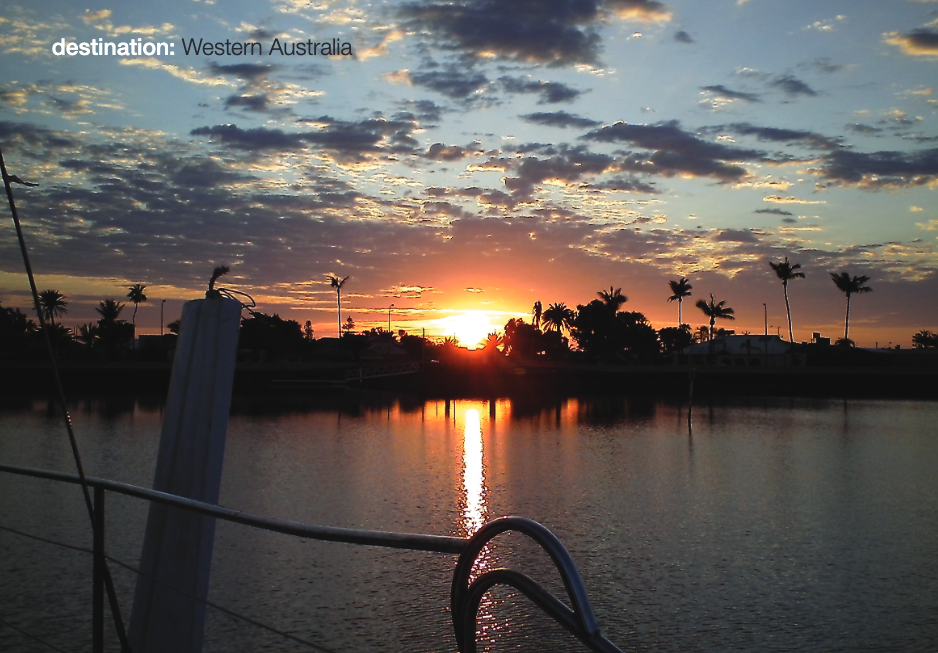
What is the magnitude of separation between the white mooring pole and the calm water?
8.70m

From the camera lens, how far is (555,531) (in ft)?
65.1

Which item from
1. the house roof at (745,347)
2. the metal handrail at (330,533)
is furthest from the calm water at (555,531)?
the house roof at (745,347)

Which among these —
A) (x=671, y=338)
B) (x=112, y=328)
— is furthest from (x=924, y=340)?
(x=112, y=328)

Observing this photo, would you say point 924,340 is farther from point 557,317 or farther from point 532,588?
point 532,588

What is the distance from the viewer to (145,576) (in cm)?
431

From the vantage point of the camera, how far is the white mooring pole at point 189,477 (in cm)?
424

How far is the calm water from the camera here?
13.3m

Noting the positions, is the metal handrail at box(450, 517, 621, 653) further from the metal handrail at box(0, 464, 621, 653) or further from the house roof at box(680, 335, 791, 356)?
the house roof at box(680, 335, 791, 356)

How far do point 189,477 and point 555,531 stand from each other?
1653cm

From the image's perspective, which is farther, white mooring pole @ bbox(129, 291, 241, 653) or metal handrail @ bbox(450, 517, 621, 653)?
white mooring pole @ bbox(129, 291, 241, 653)

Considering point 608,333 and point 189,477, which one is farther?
point 608,333

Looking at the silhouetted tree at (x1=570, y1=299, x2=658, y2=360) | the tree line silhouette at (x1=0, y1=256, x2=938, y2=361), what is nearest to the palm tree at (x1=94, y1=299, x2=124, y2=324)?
the tree line silhouette at (x1=0, y1=256, x2=938, y2=361)

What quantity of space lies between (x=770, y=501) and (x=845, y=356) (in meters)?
97.5

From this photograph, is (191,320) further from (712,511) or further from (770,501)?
(770,501)
